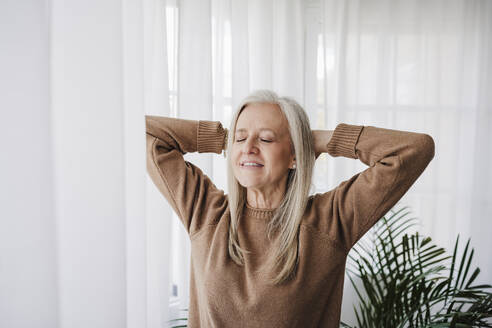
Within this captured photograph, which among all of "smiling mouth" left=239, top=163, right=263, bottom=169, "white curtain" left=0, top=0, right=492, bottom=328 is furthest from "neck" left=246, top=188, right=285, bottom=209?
"white curtain" left=0, top=0, right=492, bottom=328

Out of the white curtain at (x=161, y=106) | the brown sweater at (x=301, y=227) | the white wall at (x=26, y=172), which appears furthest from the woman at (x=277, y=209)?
the white wall at (x=26, y=172)

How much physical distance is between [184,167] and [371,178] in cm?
54

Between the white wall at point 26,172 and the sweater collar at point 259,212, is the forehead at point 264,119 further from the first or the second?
the white wall at point 26,172

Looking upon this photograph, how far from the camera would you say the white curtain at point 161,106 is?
1.04ft

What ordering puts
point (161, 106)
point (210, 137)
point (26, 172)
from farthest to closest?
point (161, 106) → point (210, 137) → point (26, 172)

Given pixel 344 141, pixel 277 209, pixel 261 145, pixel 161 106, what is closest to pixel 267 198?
pixel 277 209

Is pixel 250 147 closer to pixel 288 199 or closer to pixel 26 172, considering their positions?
pixel 288 199

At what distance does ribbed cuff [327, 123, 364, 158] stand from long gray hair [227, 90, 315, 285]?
0.21 feet

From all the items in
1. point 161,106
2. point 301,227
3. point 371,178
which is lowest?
point 301,227

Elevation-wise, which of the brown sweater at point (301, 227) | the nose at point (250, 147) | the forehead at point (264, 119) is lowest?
the brown sweater at point (301, 227)

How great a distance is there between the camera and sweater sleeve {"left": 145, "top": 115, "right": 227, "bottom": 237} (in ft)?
3.11

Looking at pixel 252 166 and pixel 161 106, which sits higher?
pixel 161 106

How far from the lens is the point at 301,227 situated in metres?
0.91

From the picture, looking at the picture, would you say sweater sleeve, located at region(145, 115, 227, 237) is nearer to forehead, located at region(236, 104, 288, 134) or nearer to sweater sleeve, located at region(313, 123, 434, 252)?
forehead, located at region(236, 104, 288, 134)
